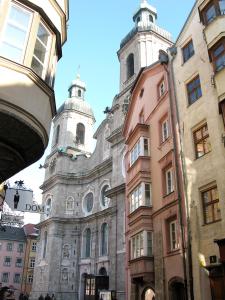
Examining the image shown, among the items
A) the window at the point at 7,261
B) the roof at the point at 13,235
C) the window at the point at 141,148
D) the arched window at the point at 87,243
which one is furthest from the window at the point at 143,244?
the roof at the point at 13,235

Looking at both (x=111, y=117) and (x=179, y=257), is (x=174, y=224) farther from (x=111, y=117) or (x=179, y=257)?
(x=111, y=117)

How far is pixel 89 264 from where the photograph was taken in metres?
36.9

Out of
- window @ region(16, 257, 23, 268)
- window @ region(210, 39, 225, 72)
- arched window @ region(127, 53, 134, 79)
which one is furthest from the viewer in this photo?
window @ region(16, 257, 23, 268)

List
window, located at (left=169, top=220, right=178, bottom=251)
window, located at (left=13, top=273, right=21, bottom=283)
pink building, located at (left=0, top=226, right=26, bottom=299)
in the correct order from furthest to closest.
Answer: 1. window, located at (left=13, top=273, right=21, bottom=283)
2. pink building, located at (left=0, top=226, right=26, bottom=299)
3. window, located at (left=169, top=220, right=178, bottom=251)

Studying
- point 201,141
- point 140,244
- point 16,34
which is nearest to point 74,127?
point 140,244

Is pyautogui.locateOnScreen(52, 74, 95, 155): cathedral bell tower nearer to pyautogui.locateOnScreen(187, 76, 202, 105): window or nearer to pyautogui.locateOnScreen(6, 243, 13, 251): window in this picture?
pyautogui.locateOnScreen(6, 243, 13, 251): window

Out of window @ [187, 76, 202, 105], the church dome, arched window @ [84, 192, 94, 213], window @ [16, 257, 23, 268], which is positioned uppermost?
the church dome

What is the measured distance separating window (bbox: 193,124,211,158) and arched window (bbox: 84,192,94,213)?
96.7ft

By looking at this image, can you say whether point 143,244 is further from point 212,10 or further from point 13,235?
point 13,235

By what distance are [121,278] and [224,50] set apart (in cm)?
2055

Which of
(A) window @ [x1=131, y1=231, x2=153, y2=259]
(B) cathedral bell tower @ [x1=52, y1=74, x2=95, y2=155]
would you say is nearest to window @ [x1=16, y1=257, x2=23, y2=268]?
(B) cathedral bell tower @ [x1=52, y1=74, x2=95, y2=155]

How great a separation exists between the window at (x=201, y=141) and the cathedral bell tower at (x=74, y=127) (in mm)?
35496

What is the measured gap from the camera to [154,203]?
1634 cm

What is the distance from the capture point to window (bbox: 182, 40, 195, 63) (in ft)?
49.4
